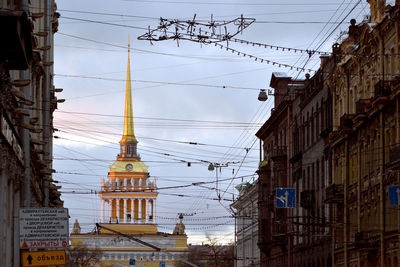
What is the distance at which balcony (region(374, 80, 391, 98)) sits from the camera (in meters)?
43.2

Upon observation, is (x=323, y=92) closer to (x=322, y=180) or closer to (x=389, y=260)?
(x=322, y=180)

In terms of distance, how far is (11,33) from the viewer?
17672 mm

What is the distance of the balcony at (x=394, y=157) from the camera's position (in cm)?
3915

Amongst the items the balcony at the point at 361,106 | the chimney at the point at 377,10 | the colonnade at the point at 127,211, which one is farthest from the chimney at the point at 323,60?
the colonnade at the point at 127,211

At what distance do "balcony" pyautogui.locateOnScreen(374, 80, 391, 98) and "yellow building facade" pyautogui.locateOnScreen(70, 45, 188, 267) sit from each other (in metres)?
115

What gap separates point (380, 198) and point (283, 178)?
29.6 metres

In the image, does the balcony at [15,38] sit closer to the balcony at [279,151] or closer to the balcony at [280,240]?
the balcony at [280,240]

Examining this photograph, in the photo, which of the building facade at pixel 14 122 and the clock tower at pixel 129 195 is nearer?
the building facade at pixel 14 122

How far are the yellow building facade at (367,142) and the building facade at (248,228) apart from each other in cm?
3557

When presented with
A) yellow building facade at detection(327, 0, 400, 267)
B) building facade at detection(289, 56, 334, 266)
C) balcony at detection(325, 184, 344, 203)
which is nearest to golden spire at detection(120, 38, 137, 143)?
building facade at detection(289, 56, 334, 266)

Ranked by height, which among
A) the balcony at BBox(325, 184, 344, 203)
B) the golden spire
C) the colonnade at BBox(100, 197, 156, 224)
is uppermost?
the golden spire

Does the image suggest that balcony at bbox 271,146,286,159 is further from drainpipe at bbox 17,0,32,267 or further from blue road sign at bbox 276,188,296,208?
drainpipe at bbox 17,0,32,267

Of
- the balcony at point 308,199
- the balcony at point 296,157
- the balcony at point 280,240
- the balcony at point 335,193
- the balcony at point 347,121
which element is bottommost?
the balcony at point 280,240

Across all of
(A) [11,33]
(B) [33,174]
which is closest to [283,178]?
(B) [33,174]
